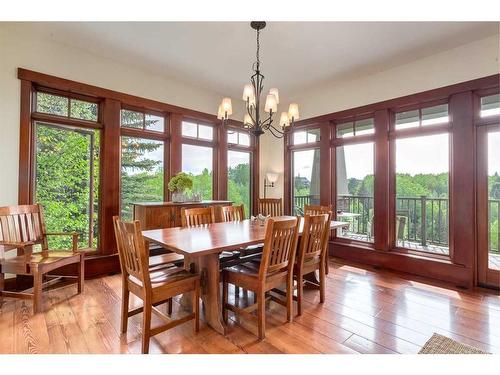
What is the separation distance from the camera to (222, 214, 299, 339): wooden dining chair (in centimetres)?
200

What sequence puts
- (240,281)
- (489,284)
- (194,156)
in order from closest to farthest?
1. (240,281)
2. (489,284)
3. (194,156)

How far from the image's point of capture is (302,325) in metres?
2.22

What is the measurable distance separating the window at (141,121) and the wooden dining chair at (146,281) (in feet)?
7.44

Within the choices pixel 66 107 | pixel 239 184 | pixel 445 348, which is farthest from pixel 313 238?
pixel 66 107

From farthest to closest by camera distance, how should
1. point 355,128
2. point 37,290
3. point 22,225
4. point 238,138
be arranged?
1. point 238,138
2. point 355,128
3. point 22,225
4. point 37,290

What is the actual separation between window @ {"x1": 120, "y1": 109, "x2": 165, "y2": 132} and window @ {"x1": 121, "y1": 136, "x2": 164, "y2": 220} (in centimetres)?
19

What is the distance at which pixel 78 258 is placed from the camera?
2.83 meters

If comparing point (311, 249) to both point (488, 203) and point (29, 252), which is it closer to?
point (488, 203)

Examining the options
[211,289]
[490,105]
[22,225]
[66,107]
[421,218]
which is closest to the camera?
[211,289]

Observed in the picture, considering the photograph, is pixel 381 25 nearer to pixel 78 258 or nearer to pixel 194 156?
pixel 194 156

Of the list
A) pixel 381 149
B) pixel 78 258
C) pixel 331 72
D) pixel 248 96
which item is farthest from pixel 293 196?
pixel 78 258

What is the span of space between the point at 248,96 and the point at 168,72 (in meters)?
1.92

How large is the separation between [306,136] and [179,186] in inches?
104

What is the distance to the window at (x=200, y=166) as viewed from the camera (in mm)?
4438
